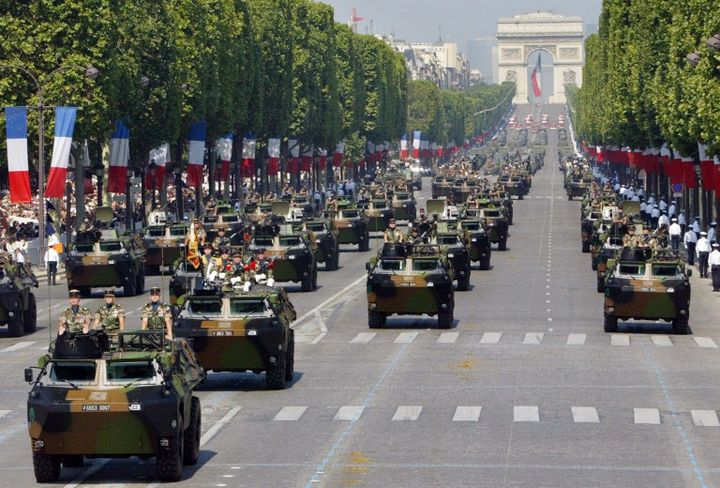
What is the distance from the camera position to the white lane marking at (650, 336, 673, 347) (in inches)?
1713

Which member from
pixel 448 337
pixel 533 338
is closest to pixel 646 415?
pixel 533 338

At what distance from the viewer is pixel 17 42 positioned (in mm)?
76875

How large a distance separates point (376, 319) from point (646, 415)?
53.6 ft

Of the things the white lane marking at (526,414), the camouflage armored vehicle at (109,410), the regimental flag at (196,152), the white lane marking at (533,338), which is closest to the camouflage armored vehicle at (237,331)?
the white lane marking at (526,414)

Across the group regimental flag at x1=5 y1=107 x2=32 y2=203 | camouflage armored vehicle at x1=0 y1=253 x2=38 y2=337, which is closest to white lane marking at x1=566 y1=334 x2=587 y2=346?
camouflage armored vehicle at x1=0 y1=253 x2=38 y2=337

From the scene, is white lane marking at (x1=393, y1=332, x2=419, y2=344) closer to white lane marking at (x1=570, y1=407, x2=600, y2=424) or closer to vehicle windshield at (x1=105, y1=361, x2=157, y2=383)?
white lane marking at (x1=570, y1=407, x2=600, y2=424)

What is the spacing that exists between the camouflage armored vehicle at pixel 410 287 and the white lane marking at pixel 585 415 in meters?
13.7

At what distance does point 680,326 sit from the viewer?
1802 inches

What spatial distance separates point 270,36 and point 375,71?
59234 mm

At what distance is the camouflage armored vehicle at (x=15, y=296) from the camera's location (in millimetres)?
45625

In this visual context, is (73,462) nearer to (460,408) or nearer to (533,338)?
(460,408)

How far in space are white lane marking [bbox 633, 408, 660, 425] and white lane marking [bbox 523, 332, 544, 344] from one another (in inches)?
474

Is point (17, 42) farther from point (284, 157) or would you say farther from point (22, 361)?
point (284, 157)

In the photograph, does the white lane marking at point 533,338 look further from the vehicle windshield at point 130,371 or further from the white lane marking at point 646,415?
the vehicle windshield at point 130,371
